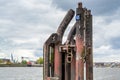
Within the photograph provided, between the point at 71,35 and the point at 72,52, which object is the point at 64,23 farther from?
the point at 72,52

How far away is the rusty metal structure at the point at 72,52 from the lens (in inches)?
418

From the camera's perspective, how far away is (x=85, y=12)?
1081 cm

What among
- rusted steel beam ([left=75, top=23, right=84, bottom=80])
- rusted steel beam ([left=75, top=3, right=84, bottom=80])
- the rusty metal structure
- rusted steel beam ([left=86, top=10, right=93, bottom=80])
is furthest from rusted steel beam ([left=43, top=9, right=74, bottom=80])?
rusted steel beam ([left=75, top=23, right=84, bottom=80])

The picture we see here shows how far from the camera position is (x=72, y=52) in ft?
36.7

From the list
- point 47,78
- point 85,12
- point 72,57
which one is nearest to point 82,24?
point 85,12

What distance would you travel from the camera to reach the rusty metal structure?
10.6m

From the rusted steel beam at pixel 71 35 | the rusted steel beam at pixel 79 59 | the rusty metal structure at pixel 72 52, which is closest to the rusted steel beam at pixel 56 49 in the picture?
the rusty metal structure at pixel 72 52

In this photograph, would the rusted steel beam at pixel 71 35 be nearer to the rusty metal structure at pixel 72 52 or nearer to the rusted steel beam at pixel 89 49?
the rusty metal structure at pixel 72 52

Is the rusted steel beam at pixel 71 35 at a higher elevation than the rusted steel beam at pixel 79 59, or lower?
higher

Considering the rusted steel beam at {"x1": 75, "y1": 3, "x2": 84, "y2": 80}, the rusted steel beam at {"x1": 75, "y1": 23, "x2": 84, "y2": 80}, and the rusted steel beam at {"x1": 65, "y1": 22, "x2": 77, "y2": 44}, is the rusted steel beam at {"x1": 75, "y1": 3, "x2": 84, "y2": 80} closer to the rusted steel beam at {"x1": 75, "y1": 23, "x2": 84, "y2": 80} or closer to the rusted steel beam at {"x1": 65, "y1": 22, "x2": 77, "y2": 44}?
the rusted steel beam at {"x1": 75, "y1": 23, "x2": 84, "y2": 80}

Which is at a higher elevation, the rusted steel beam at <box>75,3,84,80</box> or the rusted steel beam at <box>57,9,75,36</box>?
the rusted steel beam at <box>57,9,75,36</box>

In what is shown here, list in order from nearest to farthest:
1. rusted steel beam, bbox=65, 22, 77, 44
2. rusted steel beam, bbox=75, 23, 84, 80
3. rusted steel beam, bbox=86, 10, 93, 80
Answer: rusted steel beam, bbox=75, 23, 84, 80 < rusted steel beam, bbox=86, 10, 93, 80 < rusted steel beam, bbox=65, 22, 77, 44

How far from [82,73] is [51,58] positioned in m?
1.29

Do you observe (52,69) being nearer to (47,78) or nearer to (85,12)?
(47,78)
